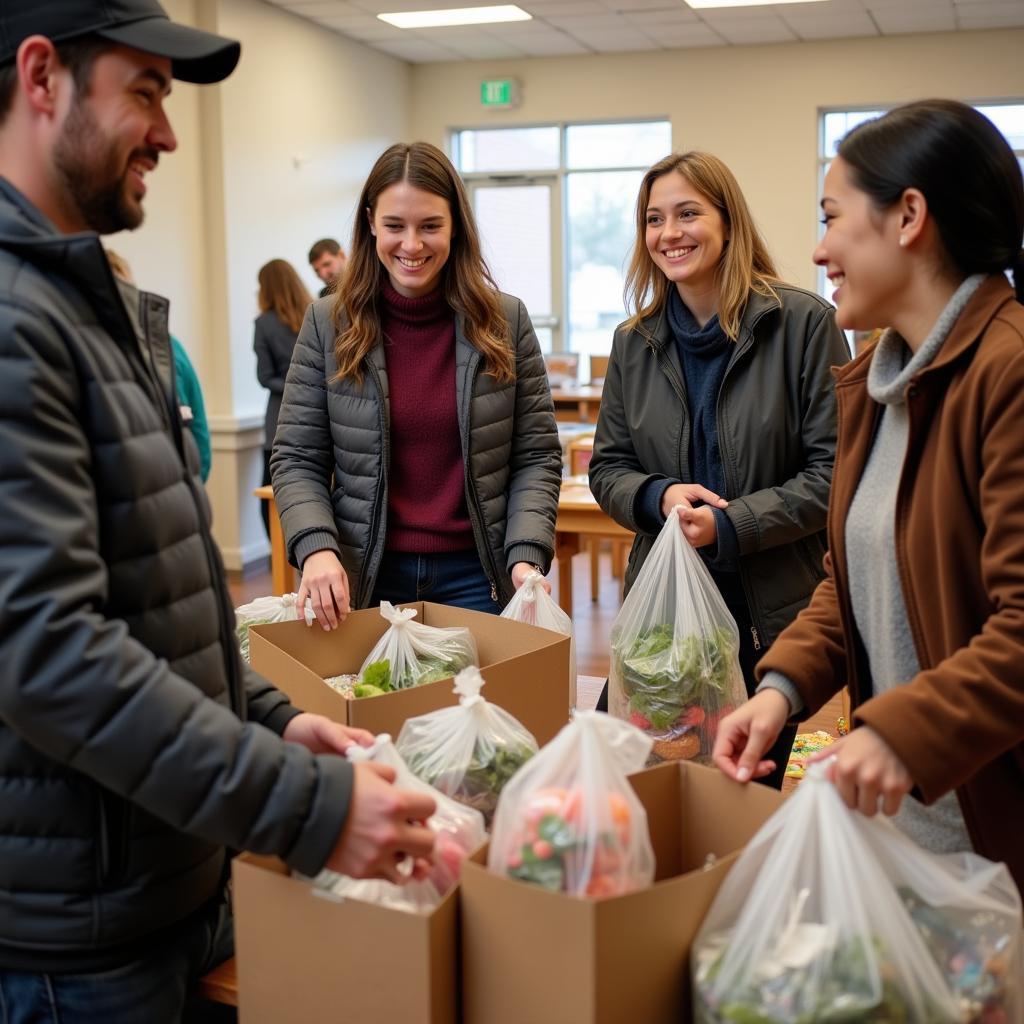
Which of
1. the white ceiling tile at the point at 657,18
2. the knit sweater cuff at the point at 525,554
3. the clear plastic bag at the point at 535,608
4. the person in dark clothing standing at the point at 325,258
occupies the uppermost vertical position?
the white ceiling tile at the point at 657,18

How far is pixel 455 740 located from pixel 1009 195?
82 cm

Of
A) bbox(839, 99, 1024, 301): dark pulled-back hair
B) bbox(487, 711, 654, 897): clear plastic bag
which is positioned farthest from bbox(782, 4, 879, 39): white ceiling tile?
bbox(487, 711, 654, 897): clear plastic bag

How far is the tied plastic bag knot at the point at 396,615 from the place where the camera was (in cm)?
173

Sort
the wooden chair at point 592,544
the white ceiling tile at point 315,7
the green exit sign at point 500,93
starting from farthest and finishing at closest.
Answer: the green exit sign at point 500,93 < the white ceiling tile at point 315,7 < the wooden chair at point 592,544

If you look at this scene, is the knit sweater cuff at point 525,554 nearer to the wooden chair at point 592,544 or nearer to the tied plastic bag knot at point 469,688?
the tied plastic bag knot at point 469,688

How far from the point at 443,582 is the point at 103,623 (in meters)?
1.16

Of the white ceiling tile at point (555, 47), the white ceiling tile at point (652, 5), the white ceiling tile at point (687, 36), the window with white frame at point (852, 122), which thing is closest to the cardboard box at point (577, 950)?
the white ceiling tile at point (652, 5)

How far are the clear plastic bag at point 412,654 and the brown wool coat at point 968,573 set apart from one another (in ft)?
2.01

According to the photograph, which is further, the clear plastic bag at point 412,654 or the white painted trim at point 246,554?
the white painted trim at point 246,554

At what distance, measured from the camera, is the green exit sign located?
906 cm

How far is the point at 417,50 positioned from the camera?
344 inches

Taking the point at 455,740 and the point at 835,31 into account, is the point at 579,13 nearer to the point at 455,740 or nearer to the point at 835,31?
the point at 835,31

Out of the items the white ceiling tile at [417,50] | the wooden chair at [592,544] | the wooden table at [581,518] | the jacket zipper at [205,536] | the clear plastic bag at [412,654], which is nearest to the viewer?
the jacket zipper at [205,536]

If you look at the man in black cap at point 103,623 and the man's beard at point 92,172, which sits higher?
the man's beard at point 92,172
